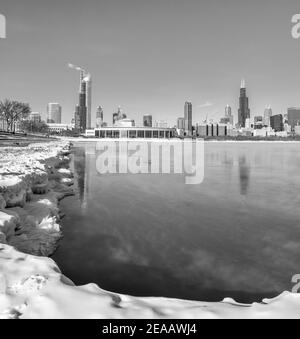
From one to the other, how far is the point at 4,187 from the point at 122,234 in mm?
4289

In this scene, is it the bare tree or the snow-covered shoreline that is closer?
the snow-covered shoreline

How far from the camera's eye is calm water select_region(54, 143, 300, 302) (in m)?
6.26

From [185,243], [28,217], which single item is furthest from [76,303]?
[28,217]

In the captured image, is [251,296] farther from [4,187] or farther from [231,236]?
[4,187]

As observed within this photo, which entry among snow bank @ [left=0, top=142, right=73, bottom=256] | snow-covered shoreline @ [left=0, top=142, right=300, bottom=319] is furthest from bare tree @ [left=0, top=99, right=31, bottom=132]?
snow-covered shoreline @ [left=0, top=142, right=300, bottom=319]

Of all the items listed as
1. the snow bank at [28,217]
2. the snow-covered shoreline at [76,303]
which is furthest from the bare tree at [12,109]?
the snow-covered shoreline at [76,303]

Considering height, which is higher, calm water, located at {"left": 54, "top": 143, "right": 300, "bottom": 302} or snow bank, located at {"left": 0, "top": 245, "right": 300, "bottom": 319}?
snow bank, located at {"left": 0, "top": 245, "right": 300, "bottom": 319}

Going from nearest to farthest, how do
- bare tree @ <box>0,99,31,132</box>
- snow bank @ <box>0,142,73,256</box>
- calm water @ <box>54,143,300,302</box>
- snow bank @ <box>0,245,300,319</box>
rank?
snow bank @ <box>0,245,300,319</box>
calm water @ <box>54,143,300,302</box>
snow bank @ <box>0,142,73,256</box>
bare tree @ <box>0,99,31,132</box>

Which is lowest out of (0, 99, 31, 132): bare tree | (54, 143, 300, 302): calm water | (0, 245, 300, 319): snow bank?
(54, 143, 300, 302): calm water

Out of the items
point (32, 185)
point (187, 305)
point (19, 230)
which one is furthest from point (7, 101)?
point (187, 305)

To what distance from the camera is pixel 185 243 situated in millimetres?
8430

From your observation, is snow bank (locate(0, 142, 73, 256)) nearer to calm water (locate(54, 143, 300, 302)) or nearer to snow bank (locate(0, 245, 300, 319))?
calm water (locate(54, 143, 300, 302))

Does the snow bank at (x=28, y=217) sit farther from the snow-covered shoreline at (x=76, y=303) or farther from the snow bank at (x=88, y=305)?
the snow bank at (x=88, y=305)
